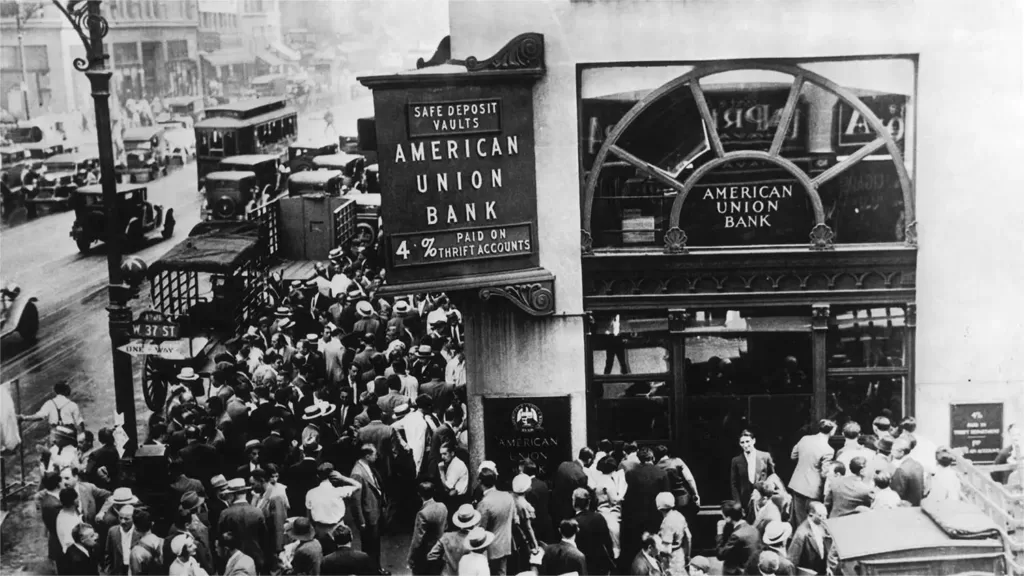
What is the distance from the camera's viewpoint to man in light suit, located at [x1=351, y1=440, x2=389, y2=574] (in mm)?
12023

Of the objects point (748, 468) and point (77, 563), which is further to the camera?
point (748, 468)

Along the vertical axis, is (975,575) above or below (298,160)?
below

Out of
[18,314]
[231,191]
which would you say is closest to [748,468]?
[18,314]

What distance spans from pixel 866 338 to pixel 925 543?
13.7 feet

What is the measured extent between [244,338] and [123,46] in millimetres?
10441

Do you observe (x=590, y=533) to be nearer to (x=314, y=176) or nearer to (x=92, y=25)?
(x=92, y=25)

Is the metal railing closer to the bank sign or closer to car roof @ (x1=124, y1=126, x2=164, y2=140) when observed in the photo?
the bank sign

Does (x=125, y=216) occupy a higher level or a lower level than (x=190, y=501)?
higher

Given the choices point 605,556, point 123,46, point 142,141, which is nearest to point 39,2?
point 123,46

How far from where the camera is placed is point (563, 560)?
1002 centimetres

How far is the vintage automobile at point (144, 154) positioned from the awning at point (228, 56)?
16.6ft

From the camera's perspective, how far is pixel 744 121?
42.1 feet

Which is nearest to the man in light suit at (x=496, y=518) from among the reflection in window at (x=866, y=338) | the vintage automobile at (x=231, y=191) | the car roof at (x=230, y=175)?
the reflection in window at (x=866, y=338)

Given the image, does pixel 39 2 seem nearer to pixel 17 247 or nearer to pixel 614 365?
pixel 17 247
